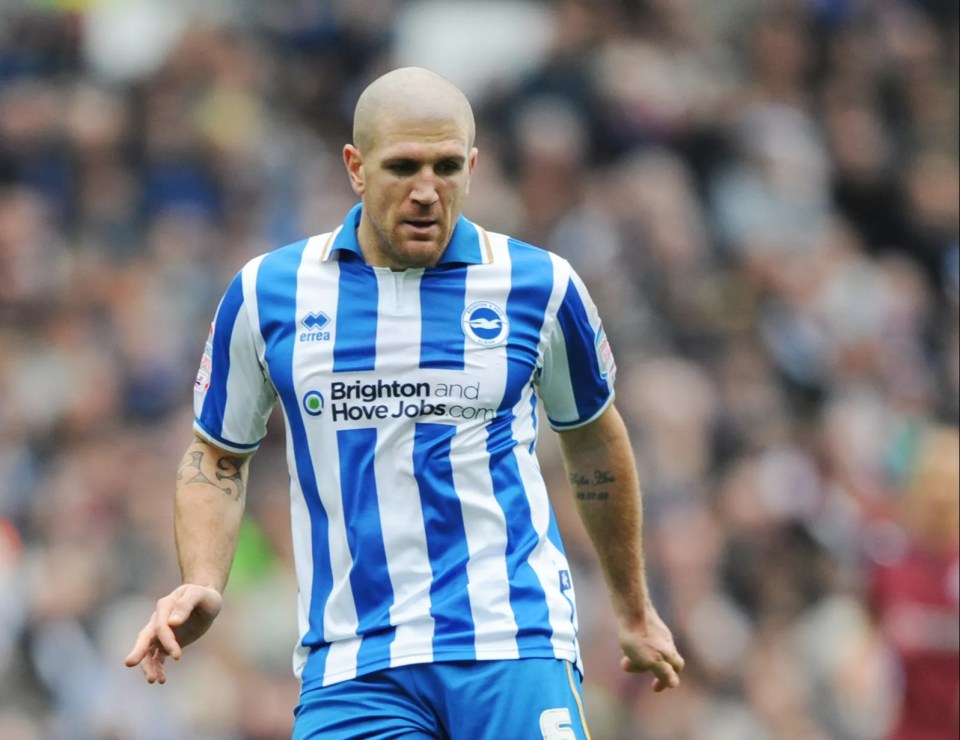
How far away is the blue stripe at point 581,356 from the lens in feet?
18.9

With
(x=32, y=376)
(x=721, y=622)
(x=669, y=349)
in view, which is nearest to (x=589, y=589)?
(x=721, y=622)

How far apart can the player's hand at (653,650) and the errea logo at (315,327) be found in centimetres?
126

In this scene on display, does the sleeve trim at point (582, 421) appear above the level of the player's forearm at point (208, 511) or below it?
above

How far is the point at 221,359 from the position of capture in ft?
19.0

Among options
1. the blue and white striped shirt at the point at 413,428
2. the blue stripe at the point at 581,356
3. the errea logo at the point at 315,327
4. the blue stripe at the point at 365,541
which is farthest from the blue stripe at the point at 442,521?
the blue stripe at the point at 581,356

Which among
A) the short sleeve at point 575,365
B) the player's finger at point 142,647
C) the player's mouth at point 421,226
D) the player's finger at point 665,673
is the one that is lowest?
the player's finger at point 665,673

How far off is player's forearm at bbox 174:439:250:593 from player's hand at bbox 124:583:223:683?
0.16 metres

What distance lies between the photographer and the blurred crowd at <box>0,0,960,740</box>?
35.4 feet

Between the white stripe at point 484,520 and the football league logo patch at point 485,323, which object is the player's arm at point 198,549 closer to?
the white stripe at point 484,520

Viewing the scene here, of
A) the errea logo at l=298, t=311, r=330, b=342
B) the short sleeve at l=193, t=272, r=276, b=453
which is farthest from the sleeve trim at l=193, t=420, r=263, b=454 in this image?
the errea logo at l=298, t=311, r=330, b=342

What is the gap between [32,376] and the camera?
1253cm

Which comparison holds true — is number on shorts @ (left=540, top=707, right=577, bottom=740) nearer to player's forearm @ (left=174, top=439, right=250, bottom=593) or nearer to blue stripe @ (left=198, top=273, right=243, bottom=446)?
player's forearm @ (left=174, top=439, right=250, bottom=593)

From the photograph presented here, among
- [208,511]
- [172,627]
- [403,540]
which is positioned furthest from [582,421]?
[172,627]

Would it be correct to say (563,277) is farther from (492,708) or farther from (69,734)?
(69,734)
